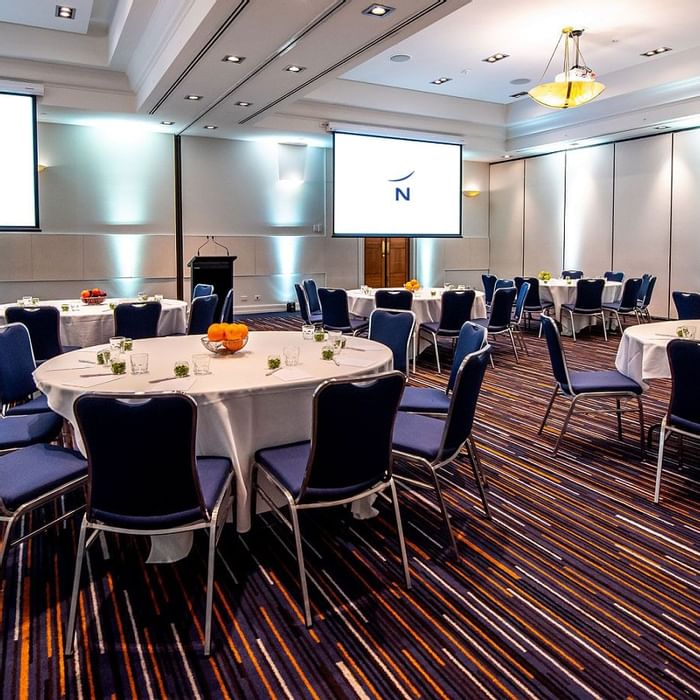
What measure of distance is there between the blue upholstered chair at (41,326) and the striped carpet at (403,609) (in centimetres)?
236

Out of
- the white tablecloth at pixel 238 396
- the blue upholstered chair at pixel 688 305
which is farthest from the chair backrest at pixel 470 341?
the blue upholstered chair at pixel 688 305

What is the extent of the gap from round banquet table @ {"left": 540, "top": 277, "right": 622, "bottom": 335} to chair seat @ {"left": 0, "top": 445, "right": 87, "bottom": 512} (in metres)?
8.27

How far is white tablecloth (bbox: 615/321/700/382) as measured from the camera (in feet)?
13.4

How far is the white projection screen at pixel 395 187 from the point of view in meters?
11.9

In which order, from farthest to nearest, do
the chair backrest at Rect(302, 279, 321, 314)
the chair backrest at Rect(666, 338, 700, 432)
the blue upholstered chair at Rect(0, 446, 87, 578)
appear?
the chair backrest at Rect(302, 279, 321, 314) < the chair backrest at Rect(666, 338, 700, 432) < the blue upholstered chair at Rect(0, 446, 87, 578)

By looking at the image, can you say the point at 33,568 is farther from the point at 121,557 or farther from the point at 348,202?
the point at 348,202

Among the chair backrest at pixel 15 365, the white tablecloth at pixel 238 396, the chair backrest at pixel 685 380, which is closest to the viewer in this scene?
the white tablecloth at pixel 238 396

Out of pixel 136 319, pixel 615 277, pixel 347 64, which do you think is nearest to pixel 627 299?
pixel 615 277

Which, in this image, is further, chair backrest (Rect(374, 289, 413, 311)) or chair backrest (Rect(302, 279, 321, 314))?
chair backrest (Rect(302, 279, 321, 314))

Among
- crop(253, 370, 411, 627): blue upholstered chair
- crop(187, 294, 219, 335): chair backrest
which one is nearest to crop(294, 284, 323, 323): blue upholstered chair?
crop(187, 294, 219, 335): chair backrest

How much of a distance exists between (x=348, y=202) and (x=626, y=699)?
10.7 m

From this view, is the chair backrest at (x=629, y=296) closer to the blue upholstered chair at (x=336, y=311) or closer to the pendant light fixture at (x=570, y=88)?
the pendant light fixture at (x=570, y=88)

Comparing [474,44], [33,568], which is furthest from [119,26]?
[33,568]

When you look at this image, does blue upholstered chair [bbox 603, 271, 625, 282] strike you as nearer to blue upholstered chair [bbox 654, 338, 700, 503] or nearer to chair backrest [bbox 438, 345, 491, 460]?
blue upholstered chair [bbox 654, 338, 700, 503]
